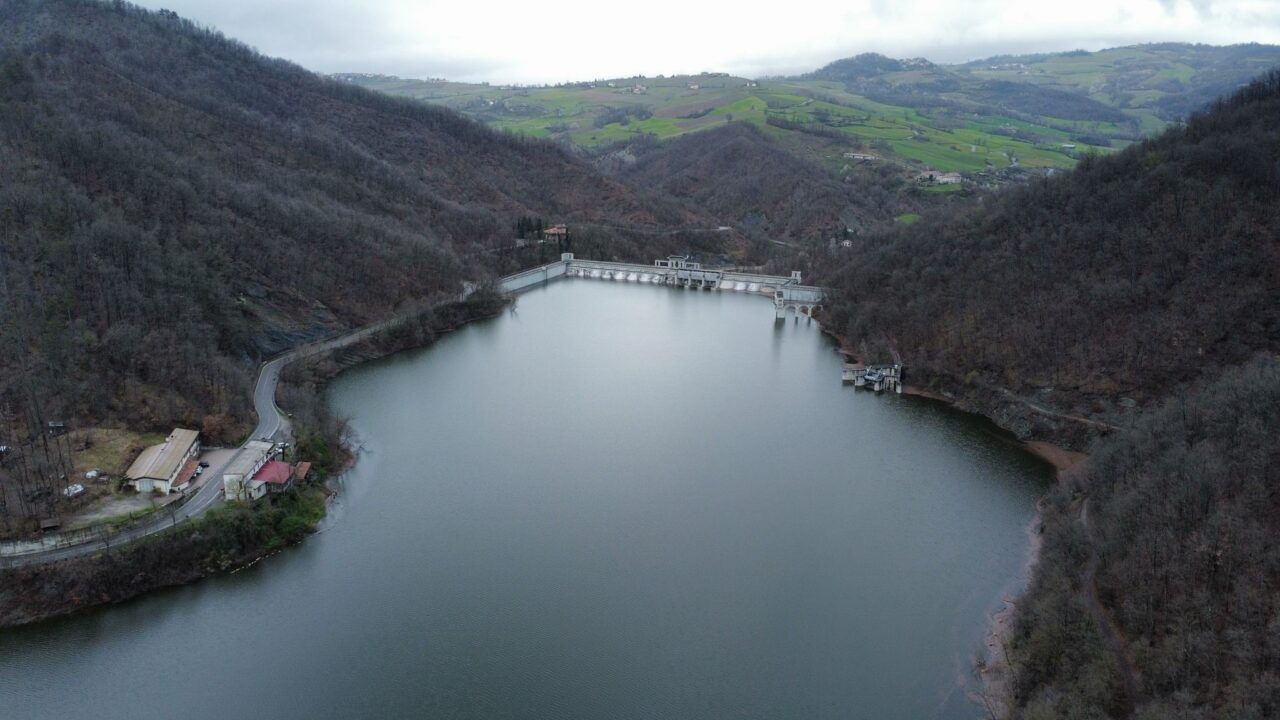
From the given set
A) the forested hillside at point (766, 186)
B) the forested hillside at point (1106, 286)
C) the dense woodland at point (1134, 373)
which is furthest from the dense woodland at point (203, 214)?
the forested hillside at point (1106, 286)

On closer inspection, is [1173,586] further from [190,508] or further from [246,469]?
[190,508]

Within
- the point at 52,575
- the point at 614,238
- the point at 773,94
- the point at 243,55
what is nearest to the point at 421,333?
the point at 52,575

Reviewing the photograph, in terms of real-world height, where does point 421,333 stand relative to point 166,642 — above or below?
above

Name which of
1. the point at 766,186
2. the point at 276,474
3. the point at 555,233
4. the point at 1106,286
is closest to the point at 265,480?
the point at 276,474

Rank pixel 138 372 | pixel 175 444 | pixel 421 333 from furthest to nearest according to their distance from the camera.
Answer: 1. pixel 421 333
2. pixel 138 372
3. pixel 175 444

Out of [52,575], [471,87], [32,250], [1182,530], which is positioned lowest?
[52,575]

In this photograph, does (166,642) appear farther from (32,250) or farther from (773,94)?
(773,94)

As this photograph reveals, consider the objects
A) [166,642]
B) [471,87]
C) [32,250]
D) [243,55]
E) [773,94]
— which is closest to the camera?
[166,642]
